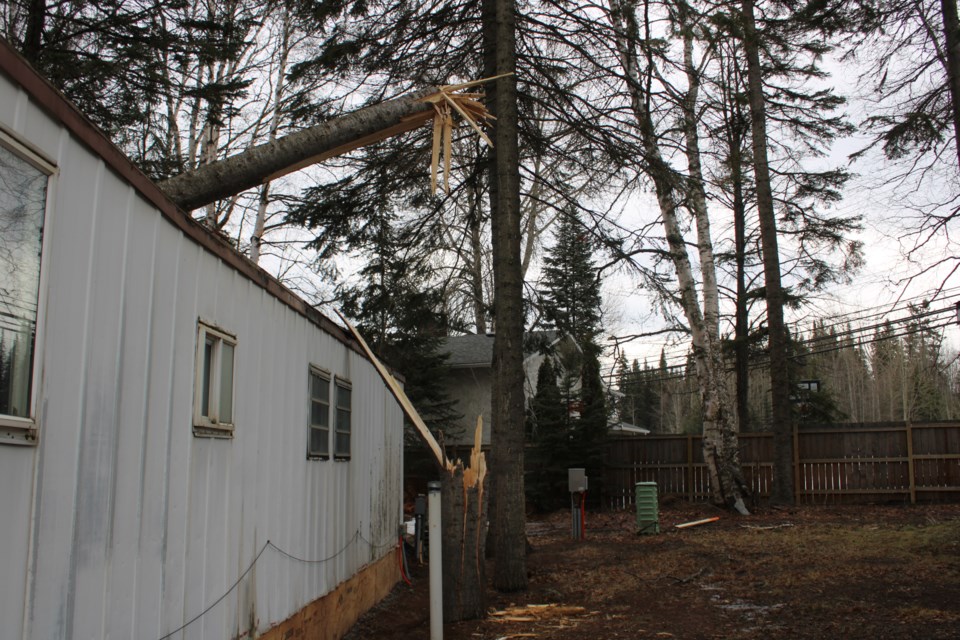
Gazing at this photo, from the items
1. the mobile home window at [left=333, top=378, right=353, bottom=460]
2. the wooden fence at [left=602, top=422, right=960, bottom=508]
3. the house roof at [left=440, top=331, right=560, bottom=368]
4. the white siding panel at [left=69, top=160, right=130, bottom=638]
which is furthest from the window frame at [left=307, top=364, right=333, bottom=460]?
the house roof at [left=440, top=331, right=560, bottom=368]

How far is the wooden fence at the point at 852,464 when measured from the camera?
53.8ft

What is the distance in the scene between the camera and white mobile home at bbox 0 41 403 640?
2643 millimetres

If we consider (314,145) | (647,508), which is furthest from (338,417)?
(647,508)

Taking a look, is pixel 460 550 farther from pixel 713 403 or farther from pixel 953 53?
pixel 713 403

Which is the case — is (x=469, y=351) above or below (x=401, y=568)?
above

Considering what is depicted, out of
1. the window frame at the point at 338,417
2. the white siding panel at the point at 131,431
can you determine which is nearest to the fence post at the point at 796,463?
the window frame at the point at 338,417

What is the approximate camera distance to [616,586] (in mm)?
8781

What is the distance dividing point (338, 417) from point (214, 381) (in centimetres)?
310

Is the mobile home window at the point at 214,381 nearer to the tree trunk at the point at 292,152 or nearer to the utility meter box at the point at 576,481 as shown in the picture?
the tree trunk at the point at 292,152

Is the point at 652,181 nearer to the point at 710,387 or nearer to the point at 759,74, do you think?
the point at 710,387

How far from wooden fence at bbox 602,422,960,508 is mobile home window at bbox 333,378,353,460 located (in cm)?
1104

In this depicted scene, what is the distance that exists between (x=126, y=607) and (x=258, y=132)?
16.2 meters

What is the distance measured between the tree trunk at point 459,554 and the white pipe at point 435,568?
751 mm

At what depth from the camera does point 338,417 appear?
743 cm
